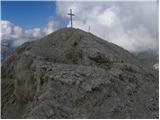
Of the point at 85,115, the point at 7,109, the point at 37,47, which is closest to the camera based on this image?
the point at 85,115

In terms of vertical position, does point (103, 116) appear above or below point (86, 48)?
below

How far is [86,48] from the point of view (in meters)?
27.9

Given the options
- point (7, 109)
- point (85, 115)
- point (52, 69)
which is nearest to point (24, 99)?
point (7, 109)

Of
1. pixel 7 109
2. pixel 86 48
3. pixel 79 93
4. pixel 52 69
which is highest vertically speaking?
A: pixel 86 48

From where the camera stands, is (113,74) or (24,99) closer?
(113,74)

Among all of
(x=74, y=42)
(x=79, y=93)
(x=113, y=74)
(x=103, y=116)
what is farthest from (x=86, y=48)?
Result: (x=103, y=116)

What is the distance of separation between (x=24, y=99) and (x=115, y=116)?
9.43 meters

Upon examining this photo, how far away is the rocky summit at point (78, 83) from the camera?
21141mm

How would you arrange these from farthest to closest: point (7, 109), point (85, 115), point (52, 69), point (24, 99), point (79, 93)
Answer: point (7, 109) < point (24, 99) < point (52, 69) < point (79, 93) < point (85, 115)

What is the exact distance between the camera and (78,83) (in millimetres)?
22719

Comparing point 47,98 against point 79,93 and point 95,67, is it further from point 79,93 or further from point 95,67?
point 95,67

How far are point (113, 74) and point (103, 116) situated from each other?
483 cm

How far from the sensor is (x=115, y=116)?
21297mm

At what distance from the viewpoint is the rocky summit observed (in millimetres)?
21141
